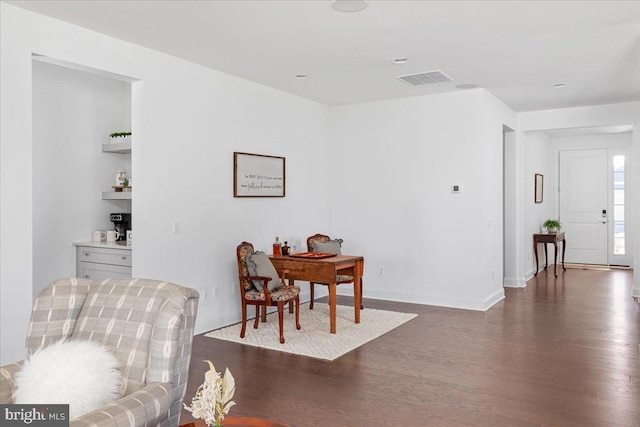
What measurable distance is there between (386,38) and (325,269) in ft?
7.12

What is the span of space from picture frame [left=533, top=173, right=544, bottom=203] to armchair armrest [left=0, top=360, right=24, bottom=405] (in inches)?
349

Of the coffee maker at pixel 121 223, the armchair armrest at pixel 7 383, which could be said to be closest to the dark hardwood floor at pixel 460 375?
the armchair armrest at pixel 7 383

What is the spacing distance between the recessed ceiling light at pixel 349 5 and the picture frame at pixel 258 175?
2.37 metres

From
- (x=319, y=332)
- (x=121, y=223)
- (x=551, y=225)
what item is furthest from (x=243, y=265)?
(x=551, y=225)

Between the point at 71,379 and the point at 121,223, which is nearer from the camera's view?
the point at 71,379

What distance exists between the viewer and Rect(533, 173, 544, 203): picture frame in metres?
9.41

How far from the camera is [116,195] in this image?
Result: 218 inches

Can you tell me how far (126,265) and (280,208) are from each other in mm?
1998

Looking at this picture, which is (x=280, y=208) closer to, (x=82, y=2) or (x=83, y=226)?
(x=83, y=226)

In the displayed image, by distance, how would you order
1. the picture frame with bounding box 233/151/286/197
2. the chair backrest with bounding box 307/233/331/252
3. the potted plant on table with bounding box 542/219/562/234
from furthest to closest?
the potted plant on table with bounding box 542/219/562/234, the chair backrest with bounding box 307/233/331/252, the picture frame with bounding box 233/151/286/197

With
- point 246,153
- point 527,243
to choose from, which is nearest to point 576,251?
point 527,243

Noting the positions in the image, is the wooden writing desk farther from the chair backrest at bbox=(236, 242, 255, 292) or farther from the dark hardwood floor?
the dark hardwood floor

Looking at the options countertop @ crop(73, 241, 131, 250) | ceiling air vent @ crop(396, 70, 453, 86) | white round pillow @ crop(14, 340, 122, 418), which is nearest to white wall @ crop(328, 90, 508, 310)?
ceiling air vent @ crop(396, 70, 453, 86)

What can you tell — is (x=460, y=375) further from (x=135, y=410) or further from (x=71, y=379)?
(x=71, y=379)
